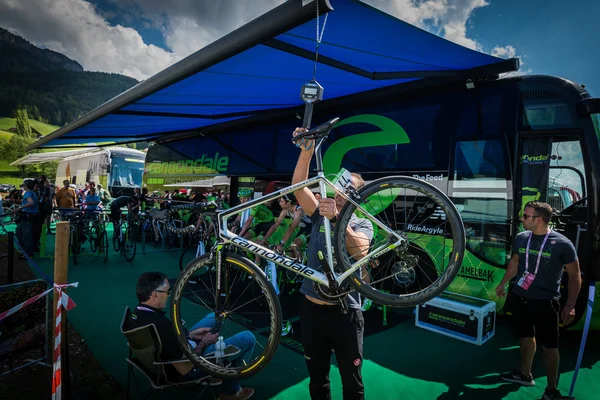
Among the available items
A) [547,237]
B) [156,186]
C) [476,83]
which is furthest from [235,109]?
[156,186]

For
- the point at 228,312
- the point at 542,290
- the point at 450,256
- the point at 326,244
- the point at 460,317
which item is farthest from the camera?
the point at 460,317

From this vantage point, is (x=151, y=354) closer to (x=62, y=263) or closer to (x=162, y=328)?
(x=162, y=328)

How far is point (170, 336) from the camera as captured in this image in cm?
252

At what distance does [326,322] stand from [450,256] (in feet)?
2.83

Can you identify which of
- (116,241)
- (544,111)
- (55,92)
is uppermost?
(55,92)

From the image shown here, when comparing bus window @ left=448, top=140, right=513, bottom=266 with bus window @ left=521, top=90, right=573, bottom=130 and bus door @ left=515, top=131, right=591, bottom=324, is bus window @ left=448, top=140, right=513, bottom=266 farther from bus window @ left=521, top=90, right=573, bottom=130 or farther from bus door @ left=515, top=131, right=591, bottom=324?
bus window @ left=521, top=90, right=573, bottom=130

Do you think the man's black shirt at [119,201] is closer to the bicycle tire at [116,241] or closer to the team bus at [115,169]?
the bicycle tire at [116,241]

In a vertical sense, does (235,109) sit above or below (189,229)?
above

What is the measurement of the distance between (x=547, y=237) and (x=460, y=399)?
1.74m

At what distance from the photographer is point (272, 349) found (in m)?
1.98

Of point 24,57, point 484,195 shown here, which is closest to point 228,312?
point 484,195

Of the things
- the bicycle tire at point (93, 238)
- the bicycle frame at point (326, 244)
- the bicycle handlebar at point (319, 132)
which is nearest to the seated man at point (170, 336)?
the bicycle frame at point (326, 244)

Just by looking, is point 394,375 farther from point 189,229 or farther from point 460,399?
point 189,229

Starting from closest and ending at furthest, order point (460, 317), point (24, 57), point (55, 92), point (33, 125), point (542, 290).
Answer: point (542, 290)
point (460, 317)
point (33, 125)
point (55, 92)
point (24, 57)
